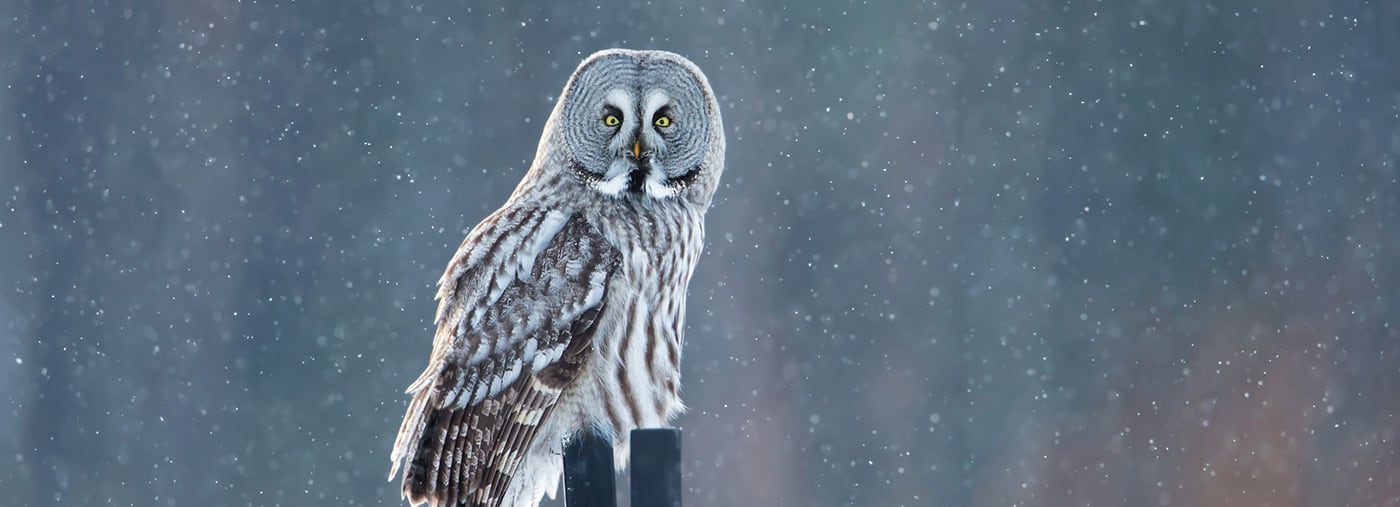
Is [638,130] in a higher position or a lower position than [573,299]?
higher

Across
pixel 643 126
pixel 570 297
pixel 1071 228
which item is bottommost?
pixel 570 297

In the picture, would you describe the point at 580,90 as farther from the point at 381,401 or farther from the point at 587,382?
the point at 381,401

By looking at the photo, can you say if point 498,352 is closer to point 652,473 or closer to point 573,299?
point 573,299

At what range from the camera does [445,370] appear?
270 cm

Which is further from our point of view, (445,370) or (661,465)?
(445,370)

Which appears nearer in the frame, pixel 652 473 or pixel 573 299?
pixel 652 473

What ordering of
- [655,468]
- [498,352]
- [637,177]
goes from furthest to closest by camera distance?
1. [637,177]
2. [498,352]
3. [655,468]

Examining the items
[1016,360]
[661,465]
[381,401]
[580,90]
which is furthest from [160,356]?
[661,465]

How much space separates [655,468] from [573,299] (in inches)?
27.5

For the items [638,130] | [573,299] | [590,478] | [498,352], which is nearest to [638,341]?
[573,299]

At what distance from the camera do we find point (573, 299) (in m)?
2.73

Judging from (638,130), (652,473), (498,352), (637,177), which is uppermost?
(638,130)

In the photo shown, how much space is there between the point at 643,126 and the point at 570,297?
1.26 feet

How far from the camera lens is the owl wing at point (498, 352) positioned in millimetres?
2629
